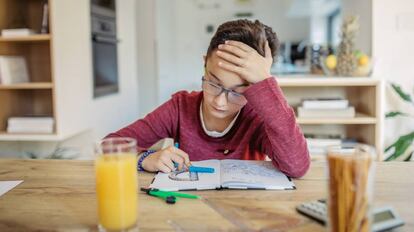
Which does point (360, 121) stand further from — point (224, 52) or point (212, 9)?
point (212, 9)

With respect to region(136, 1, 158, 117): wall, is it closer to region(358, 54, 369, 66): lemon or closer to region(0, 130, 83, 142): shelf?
region(0, 130, 83, 142): shelf

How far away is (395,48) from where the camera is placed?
2592mm

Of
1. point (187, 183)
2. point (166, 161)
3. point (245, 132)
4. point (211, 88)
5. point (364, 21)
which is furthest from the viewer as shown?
point (364, 21)

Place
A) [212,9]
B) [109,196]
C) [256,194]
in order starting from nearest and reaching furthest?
[109,196] → [256,194] → [212,9]

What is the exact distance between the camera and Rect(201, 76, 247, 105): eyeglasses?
3.66ft

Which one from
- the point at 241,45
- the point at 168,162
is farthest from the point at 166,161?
the point at 241,45

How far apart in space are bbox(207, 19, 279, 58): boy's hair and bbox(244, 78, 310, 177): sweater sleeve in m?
0.17

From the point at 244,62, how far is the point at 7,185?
62 centimetres

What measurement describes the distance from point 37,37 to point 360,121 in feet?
5.97

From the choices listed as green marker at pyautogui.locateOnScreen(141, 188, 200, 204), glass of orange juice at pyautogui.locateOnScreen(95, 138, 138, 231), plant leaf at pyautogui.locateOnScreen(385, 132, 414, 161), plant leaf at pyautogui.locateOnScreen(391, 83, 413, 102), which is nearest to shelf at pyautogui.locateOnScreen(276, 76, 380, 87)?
plant leaf at pyautogui.locateOnScreen(391, 83, 413, 102)

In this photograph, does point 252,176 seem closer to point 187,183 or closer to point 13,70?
point 187,183

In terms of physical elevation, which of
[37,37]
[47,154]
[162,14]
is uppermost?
[162,14]

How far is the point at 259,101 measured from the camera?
1.00 metres

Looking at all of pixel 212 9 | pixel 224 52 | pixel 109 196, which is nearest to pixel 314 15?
pixel 212 9
